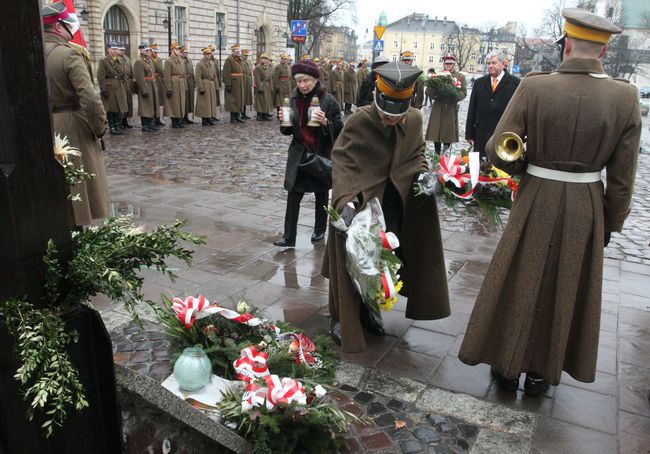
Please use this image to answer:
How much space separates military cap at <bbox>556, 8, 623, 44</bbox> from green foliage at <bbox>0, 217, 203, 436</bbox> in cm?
229

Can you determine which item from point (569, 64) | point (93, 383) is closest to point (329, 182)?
point (569, 64)

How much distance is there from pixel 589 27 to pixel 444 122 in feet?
26.4

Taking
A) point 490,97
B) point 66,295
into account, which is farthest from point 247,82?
point 66,295

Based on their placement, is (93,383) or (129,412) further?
(129,412)

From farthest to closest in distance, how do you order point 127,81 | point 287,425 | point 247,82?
1. point 247,82
2. point 127,81
3. point 287,425

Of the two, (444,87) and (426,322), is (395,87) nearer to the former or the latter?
(426,322)

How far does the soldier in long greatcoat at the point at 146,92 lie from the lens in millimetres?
15195

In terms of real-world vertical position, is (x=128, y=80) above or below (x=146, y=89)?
above

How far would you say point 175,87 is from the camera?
16031mm

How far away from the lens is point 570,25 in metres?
3.20

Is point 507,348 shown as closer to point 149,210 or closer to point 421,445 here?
point 421,445

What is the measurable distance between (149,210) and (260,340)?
4276 mm

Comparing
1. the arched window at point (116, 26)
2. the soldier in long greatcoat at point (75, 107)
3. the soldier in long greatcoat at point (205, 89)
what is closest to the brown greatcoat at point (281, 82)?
the soldier in long greatcoat at point (205, 89)

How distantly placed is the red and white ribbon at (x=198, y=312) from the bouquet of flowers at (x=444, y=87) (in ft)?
27.2
